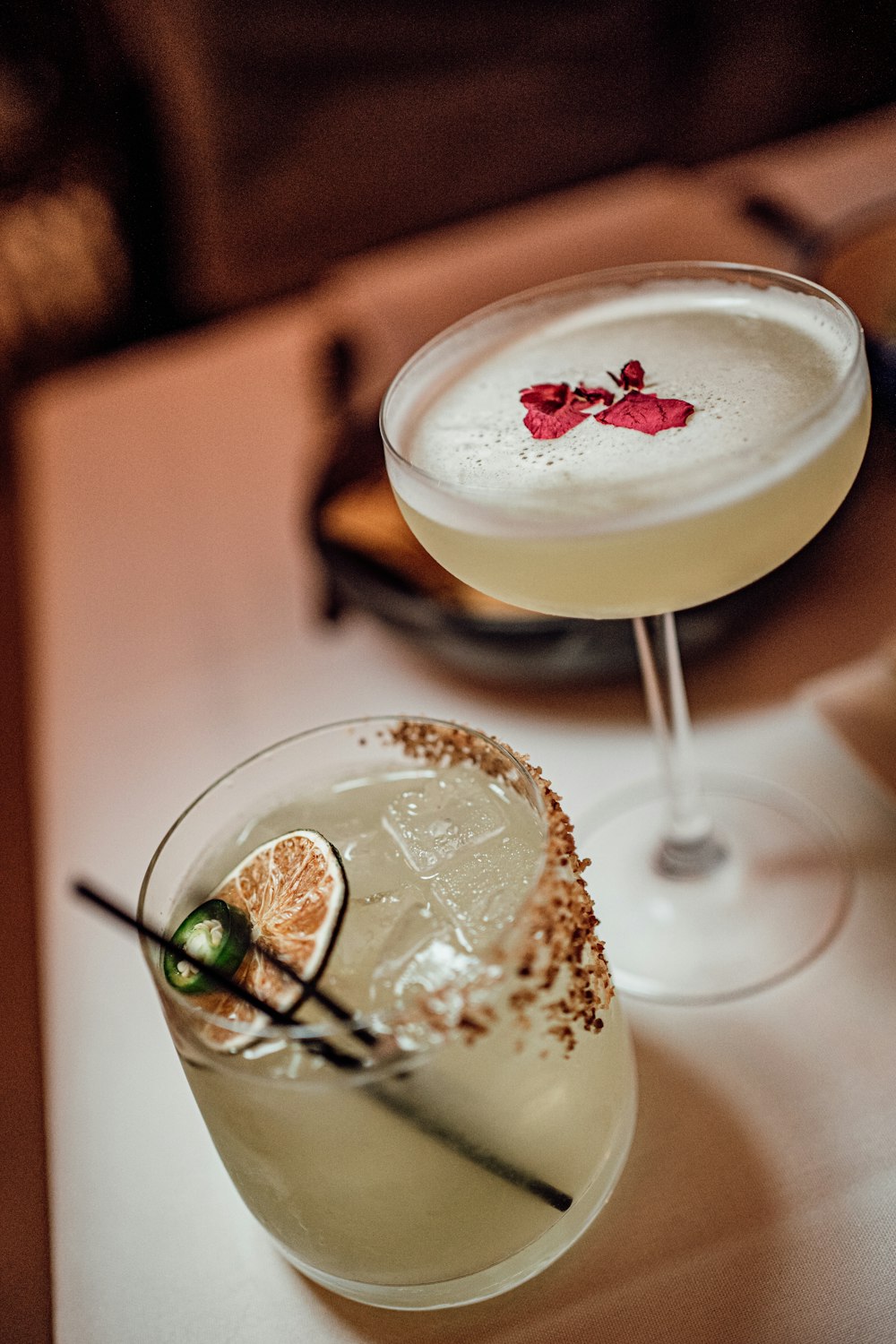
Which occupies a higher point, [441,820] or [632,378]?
[632,378]

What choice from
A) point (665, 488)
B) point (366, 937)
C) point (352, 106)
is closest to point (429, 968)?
point (366, 937)

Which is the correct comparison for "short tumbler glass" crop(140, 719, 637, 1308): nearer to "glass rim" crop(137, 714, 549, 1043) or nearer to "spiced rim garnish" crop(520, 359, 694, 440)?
"glass rim" crop(137, 714, 549, 1043)

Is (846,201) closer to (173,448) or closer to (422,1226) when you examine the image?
(173,448)

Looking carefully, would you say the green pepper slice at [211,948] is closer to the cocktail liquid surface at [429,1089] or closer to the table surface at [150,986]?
the cocktail liquid surface at [429,1089]

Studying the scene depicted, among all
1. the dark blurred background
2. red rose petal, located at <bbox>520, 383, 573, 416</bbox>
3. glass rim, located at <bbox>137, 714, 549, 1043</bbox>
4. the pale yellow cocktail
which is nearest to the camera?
glass rim, located at <bbox>137, 714, 549, 1043</bbox>

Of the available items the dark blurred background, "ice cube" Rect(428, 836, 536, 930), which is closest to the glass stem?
"ice cube" Rect(428, 836, 536, 930)

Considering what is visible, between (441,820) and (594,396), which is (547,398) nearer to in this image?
(594,396)

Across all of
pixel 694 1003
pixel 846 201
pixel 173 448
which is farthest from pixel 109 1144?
pixel 846 201
